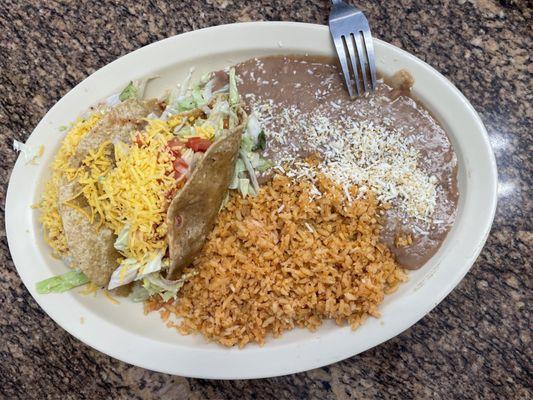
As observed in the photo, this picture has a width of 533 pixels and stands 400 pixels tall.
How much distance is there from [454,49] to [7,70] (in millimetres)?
1976

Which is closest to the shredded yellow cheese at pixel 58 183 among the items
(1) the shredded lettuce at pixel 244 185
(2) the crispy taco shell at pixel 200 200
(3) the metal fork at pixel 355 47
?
(2) the crispy taco shell at pixel 200 200

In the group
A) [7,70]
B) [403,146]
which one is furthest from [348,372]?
[7,70]

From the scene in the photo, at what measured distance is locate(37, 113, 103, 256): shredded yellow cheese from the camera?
1.85m

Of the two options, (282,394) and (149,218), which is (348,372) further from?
(149,218)

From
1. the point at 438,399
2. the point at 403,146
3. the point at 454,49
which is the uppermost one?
the point at 454,49

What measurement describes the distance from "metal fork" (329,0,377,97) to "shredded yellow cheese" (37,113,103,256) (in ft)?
3.19

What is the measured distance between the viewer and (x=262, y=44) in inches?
75.2

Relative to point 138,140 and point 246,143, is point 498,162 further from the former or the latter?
point 138,140

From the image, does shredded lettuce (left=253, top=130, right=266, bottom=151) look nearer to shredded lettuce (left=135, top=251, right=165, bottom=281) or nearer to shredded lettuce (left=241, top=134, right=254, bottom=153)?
shredded lettuce (left=241, top=134, right=254, bottom=153)

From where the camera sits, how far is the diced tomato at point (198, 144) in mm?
1771

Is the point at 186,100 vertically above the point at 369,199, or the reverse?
the point at 186,100

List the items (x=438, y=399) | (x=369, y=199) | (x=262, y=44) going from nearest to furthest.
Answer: (x=369, y=199) < (x=262, y=44) < (x=438, y=399)

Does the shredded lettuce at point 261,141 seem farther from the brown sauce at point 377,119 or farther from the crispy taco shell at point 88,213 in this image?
the crispy taco shell at point 88,213

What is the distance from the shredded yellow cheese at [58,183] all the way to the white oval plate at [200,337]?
3.1 inches
